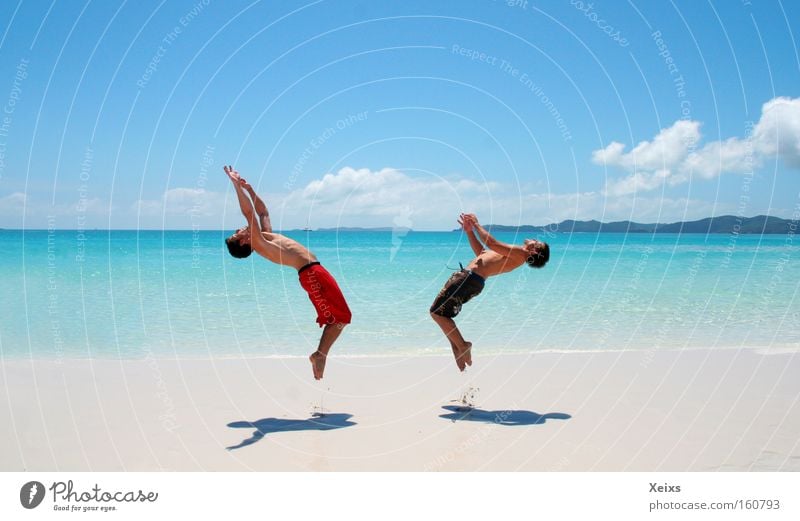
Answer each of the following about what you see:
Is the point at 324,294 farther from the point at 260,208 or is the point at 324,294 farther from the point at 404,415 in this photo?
the point at 404,415

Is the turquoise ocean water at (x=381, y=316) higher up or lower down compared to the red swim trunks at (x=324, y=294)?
lower down

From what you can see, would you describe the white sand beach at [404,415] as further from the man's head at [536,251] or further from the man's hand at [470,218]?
the man's hand at [470,218]

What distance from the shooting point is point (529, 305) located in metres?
19.8

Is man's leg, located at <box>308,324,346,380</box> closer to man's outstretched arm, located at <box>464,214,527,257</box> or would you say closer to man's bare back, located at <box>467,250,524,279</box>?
man's bare back, located at <box>467,250,524,279</box>

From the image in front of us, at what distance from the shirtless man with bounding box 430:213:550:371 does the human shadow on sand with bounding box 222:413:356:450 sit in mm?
1812

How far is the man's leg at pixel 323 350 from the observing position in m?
8.83

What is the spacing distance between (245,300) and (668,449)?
15.1 m

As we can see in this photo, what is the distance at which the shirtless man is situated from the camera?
9.02 metres

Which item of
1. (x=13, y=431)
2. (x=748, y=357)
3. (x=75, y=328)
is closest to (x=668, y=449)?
(x=748, y=357)

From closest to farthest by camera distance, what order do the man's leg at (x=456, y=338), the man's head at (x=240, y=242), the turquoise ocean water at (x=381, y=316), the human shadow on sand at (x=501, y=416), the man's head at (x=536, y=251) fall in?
the human shadow on sand at (x=501, y=416) < the man's head at (x=240, y=242) < the man's head at (x=536, y=251) < the man's leg at (x=456, y=338) < the turquoise ocean water at (x=381, y=316)

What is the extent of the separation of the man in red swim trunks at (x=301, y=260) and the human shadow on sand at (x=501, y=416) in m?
1.76

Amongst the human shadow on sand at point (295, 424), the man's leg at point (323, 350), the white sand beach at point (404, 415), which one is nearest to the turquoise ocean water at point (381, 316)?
the white sand beach at point (404, 415)

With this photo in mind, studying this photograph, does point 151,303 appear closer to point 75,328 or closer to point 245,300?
point 245,300

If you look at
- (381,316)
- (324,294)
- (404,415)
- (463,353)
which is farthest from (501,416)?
(381,316)
